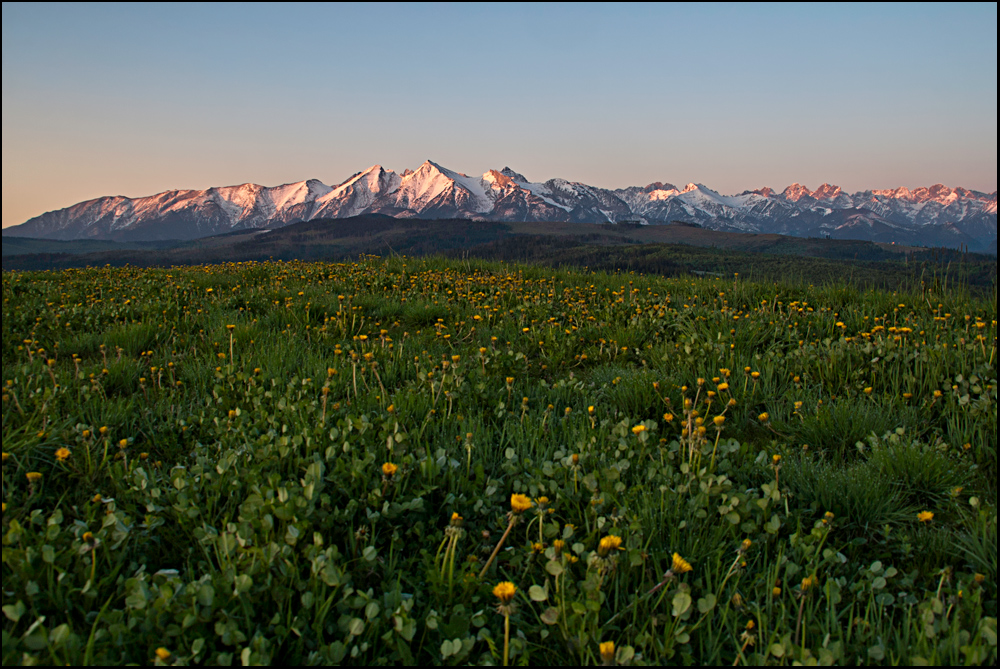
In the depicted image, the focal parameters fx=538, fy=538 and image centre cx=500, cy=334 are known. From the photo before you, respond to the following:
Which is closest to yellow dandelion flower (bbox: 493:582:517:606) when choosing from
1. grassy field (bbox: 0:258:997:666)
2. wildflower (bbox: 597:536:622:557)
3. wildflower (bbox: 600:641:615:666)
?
grassy field (bbox: 0:258:997:666)

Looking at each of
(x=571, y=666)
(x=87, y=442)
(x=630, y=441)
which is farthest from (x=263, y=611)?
(x=630, y=441)

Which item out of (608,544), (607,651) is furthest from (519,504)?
(607,651)

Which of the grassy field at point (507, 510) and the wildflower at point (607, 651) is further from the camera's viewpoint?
the grassy field at point (507, 510)

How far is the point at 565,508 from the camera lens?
2.76m

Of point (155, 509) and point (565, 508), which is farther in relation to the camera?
point (565, 508)

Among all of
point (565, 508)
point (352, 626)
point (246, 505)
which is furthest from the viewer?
point (565, 508)

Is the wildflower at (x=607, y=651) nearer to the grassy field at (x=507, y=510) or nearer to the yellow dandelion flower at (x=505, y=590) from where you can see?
the grassy field at (x=507, y=510)

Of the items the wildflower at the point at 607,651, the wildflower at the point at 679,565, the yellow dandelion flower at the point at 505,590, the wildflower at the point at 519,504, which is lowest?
the wildflower at the point at 607,651

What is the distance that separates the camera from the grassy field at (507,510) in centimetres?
197

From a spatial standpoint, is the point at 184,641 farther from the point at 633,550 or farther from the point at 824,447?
the point at 824,447

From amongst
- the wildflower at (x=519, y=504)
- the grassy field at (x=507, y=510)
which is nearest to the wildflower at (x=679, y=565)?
the grassy field at (x=507, y=510)

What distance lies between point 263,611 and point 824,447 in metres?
3.42

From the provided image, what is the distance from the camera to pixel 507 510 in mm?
2791

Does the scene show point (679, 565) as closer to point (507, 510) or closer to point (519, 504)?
point (519, 504)
